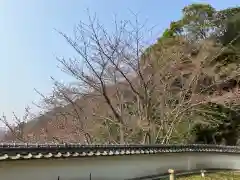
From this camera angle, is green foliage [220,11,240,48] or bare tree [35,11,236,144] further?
green foliage [220,11,240,48]

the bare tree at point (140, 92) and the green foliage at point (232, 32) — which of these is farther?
the green foliage at point (232, 32)

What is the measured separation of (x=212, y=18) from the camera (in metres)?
25.2

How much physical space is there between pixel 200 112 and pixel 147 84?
3909 millimetres

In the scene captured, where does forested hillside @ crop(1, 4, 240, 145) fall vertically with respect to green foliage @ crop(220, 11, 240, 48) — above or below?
below

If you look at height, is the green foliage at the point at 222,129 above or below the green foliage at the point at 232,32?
below

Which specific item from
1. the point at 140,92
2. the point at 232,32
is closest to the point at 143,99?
the point at 140,92

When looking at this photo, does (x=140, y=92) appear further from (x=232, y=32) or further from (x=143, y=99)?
(x=232, y=32)

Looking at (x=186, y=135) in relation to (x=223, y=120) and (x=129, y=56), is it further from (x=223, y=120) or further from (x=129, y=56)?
(x=129, y=56)

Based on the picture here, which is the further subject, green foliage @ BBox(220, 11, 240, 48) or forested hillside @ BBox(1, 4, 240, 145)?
green foliage @ BBox(220, 11, 240, 48)

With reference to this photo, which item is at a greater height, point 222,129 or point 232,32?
point 232,32

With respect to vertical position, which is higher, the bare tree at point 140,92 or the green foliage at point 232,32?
the green foliage at point 232,32

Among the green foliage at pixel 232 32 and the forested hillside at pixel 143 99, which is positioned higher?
the green foliage at pixel 232 32

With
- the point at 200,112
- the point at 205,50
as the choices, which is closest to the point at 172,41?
the point at 205,50

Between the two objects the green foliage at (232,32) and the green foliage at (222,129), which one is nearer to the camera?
the green foliage at (222,129)
